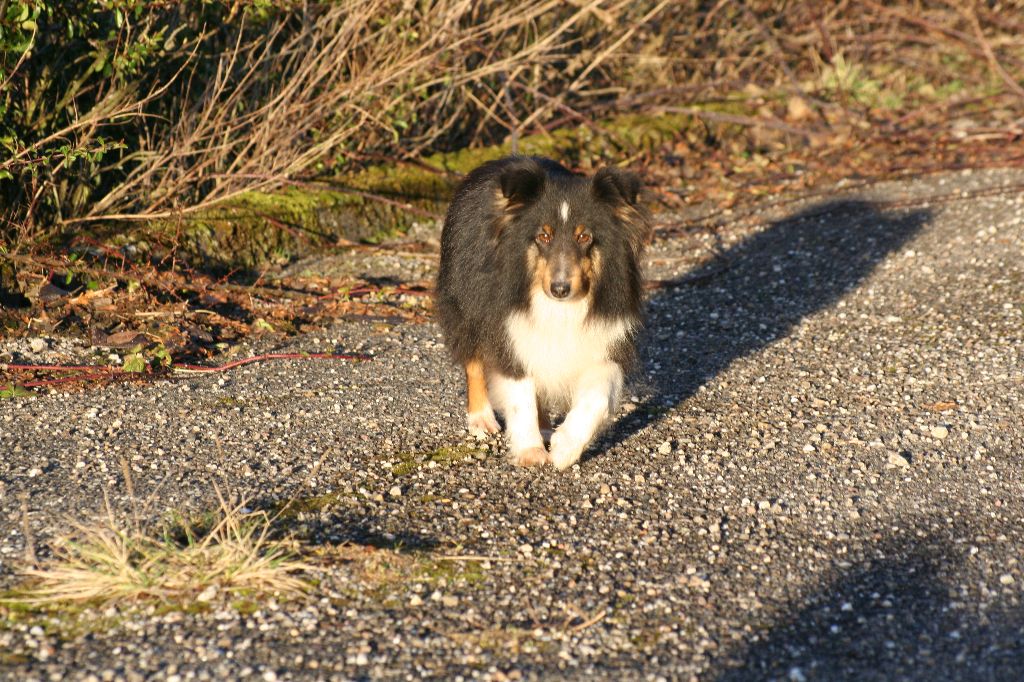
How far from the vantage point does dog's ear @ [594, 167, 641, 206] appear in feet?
16.4

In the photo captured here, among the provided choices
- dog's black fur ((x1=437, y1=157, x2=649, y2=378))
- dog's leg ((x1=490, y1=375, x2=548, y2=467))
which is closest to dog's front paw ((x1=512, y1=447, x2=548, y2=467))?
dog's leg ((x1=490, y1=375, x2=548, y2=467))

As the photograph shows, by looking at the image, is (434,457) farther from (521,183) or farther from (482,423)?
(521,183)

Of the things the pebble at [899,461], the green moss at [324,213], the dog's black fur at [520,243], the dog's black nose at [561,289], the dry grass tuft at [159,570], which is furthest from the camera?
the green moss at [324,213]

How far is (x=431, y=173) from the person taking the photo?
9.86m

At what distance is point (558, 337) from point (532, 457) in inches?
22.1

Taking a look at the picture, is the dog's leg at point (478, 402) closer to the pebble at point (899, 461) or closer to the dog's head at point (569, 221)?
the dog's head at point (569, 221)

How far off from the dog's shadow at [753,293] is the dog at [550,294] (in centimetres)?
36

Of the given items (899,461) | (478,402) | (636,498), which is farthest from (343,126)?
(899,461)

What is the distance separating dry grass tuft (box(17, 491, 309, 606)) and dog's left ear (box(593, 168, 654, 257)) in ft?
6.61

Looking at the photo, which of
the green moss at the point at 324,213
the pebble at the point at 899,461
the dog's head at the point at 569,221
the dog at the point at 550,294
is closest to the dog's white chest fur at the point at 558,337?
the dog at the point at 550,294

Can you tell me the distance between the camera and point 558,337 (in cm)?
528

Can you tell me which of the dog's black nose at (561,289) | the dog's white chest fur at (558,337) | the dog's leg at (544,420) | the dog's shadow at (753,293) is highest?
the dog's black nose at (561,289)

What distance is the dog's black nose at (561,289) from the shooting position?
4.93 metres

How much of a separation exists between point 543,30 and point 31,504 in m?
7.38
